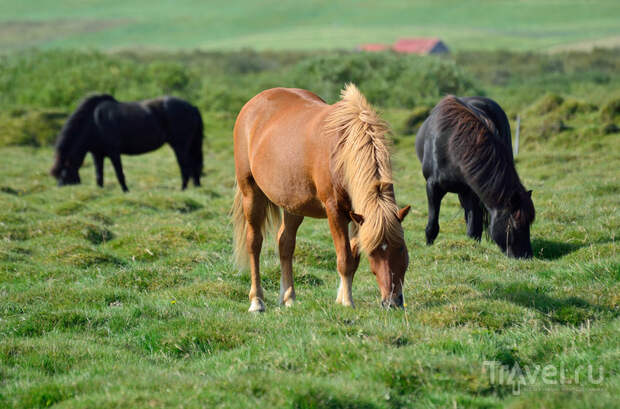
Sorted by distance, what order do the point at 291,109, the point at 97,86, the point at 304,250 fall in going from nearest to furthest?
the point at 291,109
the point at 304,250
the point at 97,86

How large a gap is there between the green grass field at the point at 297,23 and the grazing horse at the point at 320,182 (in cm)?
9852

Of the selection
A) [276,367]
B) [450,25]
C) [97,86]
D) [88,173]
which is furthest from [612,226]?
[450,25]

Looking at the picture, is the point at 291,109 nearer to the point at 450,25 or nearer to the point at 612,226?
the point at 612,226

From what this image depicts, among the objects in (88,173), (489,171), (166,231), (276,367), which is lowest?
(88,173)

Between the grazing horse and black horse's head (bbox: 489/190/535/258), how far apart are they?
2.57 metres

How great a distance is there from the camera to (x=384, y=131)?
5.70 meters

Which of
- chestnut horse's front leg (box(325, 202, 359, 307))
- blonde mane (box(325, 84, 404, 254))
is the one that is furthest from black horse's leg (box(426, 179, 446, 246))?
chestnut horse's front leg (box(325, 202, 359, 307))

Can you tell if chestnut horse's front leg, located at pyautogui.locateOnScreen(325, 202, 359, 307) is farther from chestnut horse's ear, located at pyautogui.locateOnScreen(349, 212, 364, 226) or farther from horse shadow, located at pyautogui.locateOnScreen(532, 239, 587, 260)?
horse shadow, located at pyautogui.locateOnScreen(532, 239, 587, 260)

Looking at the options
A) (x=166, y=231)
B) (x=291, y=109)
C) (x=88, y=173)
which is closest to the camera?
(x=291, y=109)

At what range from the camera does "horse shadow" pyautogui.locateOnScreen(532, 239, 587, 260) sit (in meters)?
8.16

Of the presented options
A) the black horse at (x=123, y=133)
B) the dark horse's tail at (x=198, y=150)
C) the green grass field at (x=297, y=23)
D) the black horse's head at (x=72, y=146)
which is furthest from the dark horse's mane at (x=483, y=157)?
the green grass field at (x=297, y=23)

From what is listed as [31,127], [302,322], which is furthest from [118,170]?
[31,127]

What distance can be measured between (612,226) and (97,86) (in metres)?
33.7

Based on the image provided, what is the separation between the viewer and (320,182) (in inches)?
227
